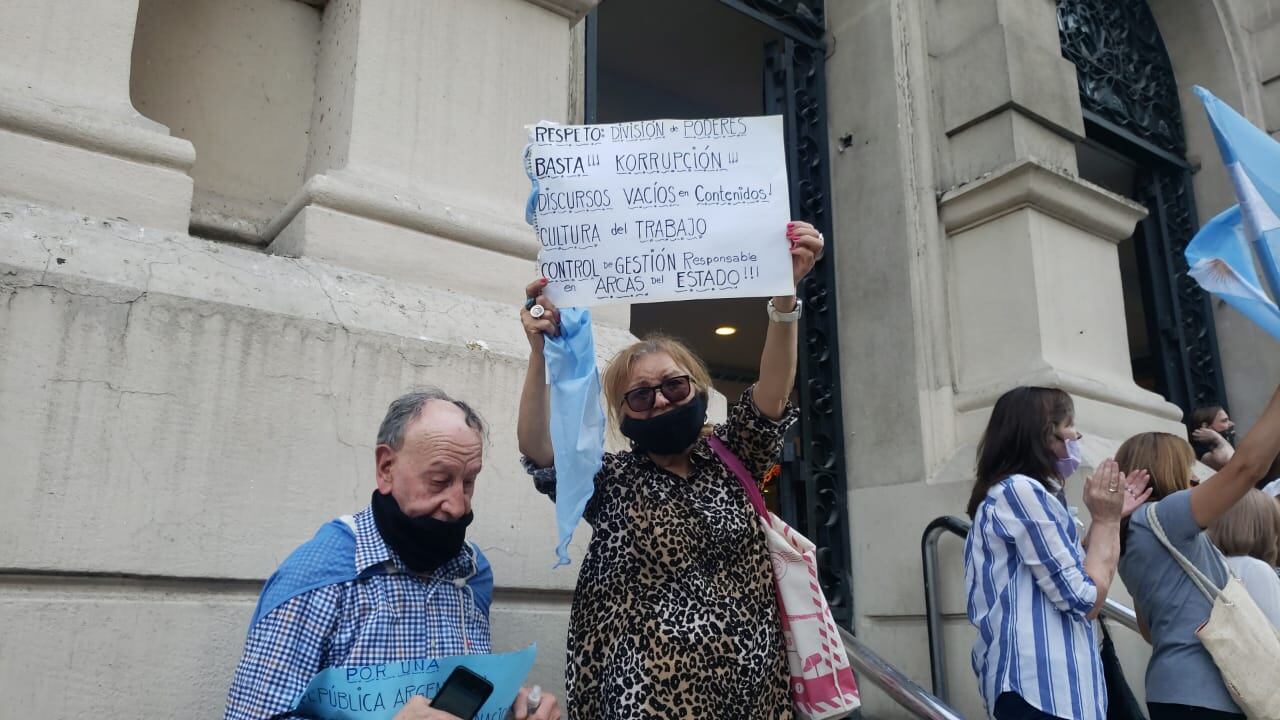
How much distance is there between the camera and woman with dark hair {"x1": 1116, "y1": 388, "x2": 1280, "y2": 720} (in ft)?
8.95

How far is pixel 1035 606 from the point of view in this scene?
8.23ft

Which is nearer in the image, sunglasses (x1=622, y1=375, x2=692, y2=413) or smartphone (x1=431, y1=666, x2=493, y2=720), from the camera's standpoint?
smartphone (x1=431, y1=666, x2=493, y2=720)

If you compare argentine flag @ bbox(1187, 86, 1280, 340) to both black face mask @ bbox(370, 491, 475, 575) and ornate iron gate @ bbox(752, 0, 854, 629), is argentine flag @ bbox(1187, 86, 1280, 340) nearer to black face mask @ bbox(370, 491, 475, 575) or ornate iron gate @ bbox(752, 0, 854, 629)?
ornate iron gate @ bbox(752, 0, 854, 629)

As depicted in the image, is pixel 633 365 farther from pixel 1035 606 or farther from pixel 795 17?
pixel 795 17

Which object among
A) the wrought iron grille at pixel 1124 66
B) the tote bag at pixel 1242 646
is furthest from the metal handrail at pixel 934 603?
the wrought iron grille at pixel 1124 66

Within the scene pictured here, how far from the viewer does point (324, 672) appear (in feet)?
5.39

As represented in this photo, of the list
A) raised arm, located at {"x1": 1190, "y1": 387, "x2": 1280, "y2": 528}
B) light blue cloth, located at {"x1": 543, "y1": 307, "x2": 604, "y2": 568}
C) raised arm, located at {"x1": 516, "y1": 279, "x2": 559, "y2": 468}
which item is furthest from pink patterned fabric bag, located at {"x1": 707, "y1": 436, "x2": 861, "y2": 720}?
raised arm, located at {"x1": 1190, "y1": 387, "x2": 1280, "y2": 528}

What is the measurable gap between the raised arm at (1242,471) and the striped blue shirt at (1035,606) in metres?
0.47

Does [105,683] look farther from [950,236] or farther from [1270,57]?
[1270,57]

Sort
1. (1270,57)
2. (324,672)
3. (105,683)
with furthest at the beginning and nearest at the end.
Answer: (1270,57)
(105,683)
(324,672)

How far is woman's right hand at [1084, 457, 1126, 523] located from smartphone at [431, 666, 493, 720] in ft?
5.95

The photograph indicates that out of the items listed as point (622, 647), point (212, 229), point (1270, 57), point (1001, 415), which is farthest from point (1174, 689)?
point (1270, 57)

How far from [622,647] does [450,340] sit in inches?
46.8

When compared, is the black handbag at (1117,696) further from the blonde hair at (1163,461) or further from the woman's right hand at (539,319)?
the woman's right hand at (539,319)
